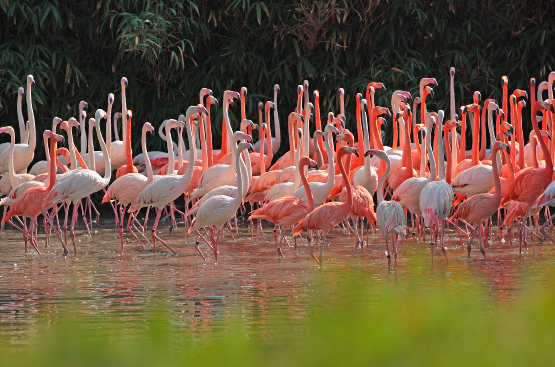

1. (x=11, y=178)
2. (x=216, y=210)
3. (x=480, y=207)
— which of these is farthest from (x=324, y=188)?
(x=11, y=178)

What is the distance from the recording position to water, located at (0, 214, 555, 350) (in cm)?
394

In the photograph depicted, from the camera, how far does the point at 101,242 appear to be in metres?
7.54

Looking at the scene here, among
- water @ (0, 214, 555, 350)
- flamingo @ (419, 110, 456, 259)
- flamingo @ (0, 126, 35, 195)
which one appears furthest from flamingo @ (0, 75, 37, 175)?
flamingo @ (419, 110, 456, 259)

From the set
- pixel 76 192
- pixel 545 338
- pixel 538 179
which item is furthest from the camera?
pixel 76 192

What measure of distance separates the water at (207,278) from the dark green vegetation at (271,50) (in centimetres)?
331

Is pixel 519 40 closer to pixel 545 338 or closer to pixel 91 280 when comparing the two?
pixel 91 280

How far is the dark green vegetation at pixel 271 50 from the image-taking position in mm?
10047

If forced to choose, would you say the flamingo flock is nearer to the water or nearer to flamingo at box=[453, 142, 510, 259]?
flamingo at box=[453, 142, 510, 259]

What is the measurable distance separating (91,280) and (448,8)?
7.49m

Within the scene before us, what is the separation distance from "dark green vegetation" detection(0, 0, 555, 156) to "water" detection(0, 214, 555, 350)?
3.31 meters

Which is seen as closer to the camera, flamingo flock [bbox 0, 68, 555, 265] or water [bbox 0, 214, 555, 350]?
water [bbox 0, 214, 555, 350]

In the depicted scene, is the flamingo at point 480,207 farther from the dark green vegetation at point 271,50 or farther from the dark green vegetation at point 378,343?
the dark green vegetation at point 378,343

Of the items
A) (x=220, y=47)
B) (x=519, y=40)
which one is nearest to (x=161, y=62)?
(x=220, y=47)

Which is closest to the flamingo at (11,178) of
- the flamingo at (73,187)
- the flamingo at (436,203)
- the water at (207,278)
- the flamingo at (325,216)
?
the water at (207,278)
